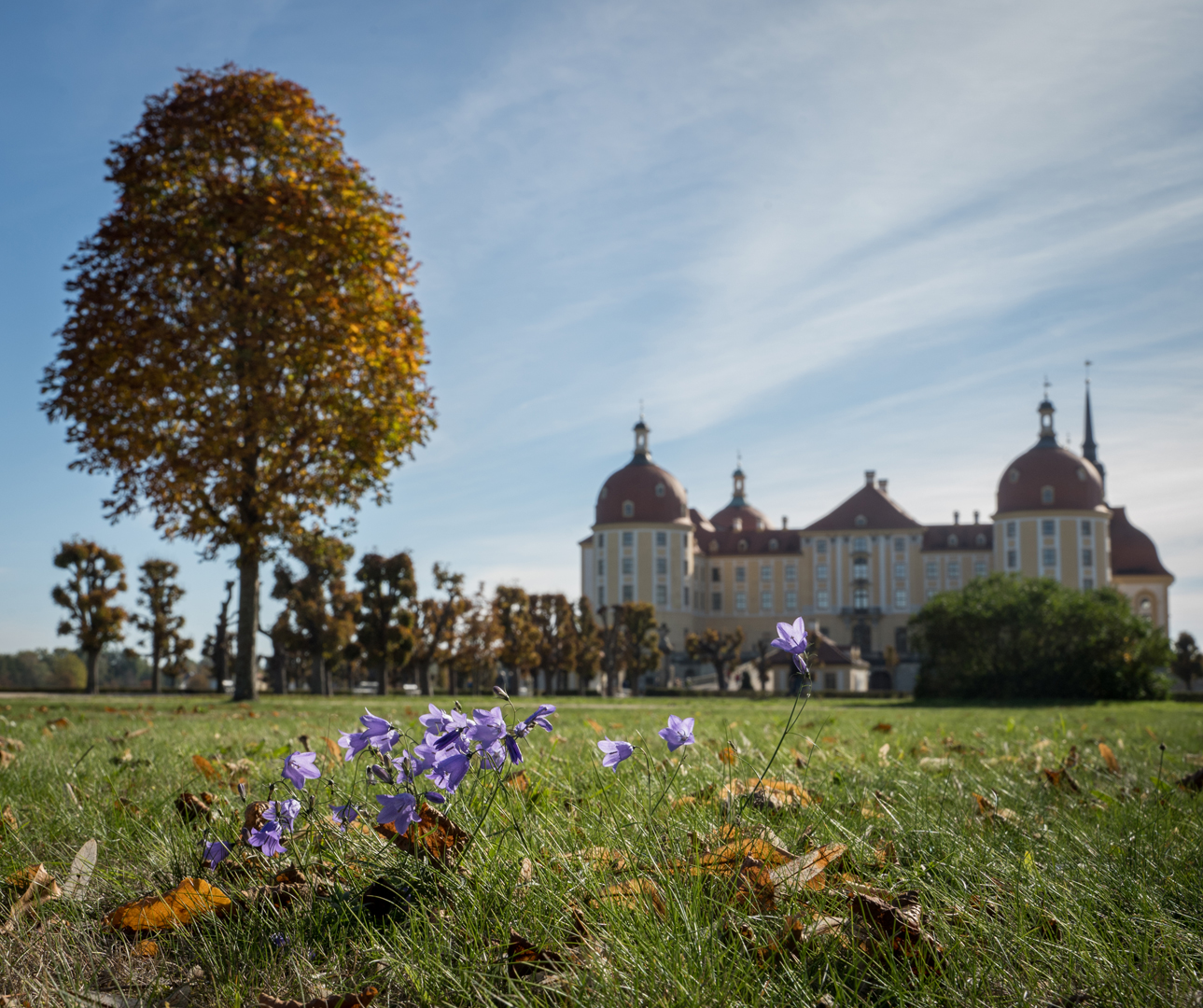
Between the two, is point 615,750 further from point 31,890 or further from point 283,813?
point 31,890

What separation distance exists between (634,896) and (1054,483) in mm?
75741

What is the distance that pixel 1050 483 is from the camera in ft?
228

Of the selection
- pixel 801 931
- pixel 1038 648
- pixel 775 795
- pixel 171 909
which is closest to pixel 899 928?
pixel 801 931

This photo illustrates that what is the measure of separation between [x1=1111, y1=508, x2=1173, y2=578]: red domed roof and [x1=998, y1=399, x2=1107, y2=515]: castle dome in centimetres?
863

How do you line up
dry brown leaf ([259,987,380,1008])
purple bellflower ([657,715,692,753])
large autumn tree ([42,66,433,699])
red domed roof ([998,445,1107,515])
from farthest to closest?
1. red domed roof ([998,445,1107,515])
2. large autumn tree ([42,66,433,699])
3. purple bellflower ([657,715,692,753])
4. dry brown leaf ([259,987,380,1008])

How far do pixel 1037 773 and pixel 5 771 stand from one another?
3583mm

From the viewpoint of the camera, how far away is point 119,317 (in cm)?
1442

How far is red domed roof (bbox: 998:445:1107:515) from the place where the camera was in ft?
226

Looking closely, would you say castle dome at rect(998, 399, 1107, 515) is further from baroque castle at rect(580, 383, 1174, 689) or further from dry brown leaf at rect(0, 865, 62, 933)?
dry brown leaf at rect(0, 865, 62, 933)

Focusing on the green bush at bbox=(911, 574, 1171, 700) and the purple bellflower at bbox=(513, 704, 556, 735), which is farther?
the green bush at bbox=(911, 574, 1171, 700)

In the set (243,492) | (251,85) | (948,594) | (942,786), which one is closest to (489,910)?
(942,786)

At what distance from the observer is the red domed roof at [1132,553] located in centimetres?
7556

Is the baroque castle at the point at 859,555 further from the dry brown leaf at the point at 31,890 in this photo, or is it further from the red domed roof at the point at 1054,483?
the dry brown leaf at the point at 31,890

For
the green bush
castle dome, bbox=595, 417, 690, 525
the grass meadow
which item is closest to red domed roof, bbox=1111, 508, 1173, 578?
castle dome, bbox=595, 417, 690, 525
